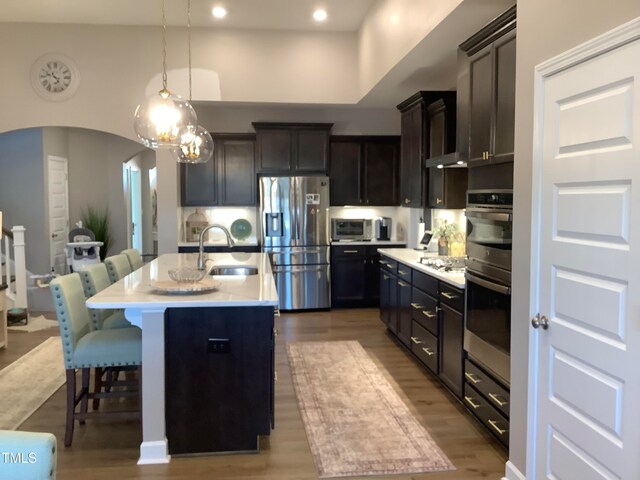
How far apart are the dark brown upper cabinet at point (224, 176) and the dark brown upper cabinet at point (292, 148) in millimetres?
209

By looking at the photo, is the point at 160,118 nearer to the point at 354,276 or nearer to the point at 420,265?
the point at 420,265

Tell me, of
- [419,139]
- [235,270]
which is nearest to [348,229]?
[419,139]

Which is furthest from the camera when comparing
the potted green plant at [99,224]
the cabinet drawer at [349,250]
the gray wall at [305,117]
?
the potted green plant at [99,224]

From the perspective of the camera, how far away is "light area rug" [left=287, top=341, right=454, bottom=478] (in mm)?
3055

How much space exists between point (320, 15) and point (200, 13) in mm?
1376

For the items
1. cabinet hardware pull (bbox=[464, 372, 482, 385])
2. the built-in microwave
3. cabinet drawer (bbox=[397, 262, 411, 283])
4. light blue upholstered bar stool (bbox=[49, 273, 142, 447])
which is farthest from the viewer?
the built-in microwave

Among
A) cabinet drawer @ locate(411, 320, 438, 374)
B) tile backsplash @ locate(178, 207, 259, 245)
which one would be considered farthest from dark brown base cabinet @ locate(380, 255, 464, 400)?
tile backsplash @ locate(178, 207, 259, 245)

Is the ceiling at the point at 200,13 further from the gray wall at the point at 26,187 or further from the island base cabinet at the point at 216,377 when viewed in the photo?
the island base cabinet at the point at 216,377

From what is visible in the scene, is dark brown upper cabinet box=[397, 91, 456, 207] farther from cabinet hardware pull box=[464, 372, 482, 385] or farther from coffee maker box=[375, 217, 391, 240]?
cabinet hardware pull box=[464, 372, 482, 385]

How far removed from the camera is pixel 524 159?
8.72 feet

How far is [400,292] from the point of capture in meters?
5.30

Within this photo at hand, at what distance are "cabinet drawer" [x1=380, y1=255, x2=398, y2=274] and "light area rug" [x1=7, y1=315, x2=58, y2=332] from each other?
390 centimetres

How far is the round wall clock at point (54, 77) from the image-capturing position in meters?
6.63

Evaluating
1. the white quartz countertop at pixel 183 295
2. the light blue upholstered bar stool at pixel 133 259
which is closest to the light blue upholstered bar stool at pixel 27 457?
the white quartz countertop at pixel 183 295
